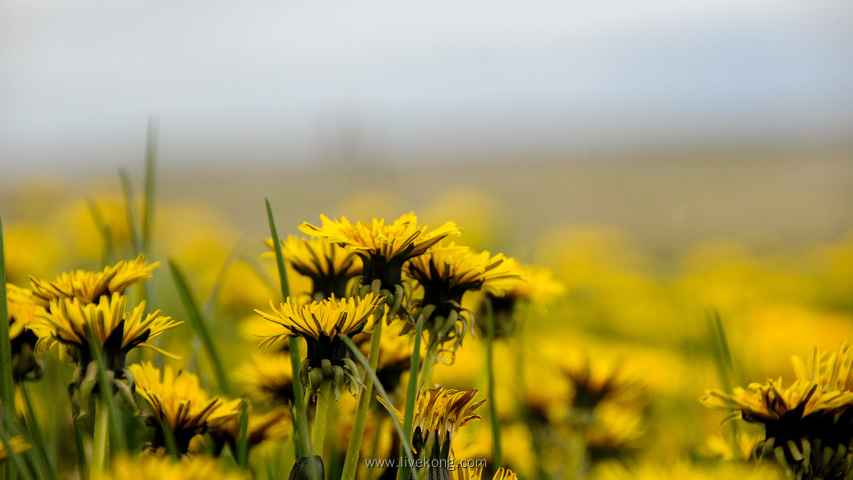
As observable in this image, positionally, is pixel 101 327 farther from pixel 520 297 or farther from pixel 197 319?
pixel 520 297

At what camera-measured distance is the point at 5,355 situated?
473 mm

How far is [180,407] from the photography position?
1.56 ft

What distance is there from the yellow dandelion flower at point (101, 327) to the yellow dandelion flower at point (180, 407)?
0.11ft

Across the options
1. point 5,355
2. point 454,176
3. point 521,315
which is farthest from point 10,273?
point 454,176

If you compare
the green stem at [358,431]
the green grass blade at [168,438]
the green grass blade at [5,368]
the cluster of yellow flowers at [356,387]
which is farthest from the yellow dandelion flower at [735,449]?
the green grass blade at [5,368]

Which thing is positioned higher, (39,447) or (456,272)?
(456,272)

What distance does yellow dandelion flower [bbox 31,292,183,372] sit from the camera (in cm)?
43

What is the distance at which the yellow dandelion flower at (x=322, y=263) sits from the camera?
1.84 feet

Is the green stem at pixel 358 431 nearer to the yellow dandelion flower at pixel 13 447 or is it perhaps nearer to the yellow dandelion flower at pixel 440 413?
the yellow dandelion flower at pixel 440 413

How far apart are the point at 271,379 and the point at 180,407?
0.16m

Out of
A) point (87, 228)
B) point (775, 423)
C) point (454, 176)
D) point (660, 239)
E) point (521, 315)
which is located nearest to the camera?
point (775, 423)

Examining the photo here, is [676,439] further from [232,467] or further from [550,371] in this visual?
[232,467]

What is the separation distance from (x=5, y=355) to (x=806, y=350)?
112 cm

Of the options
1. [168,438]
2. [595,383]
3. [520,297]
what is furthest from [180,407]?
[595,383]
